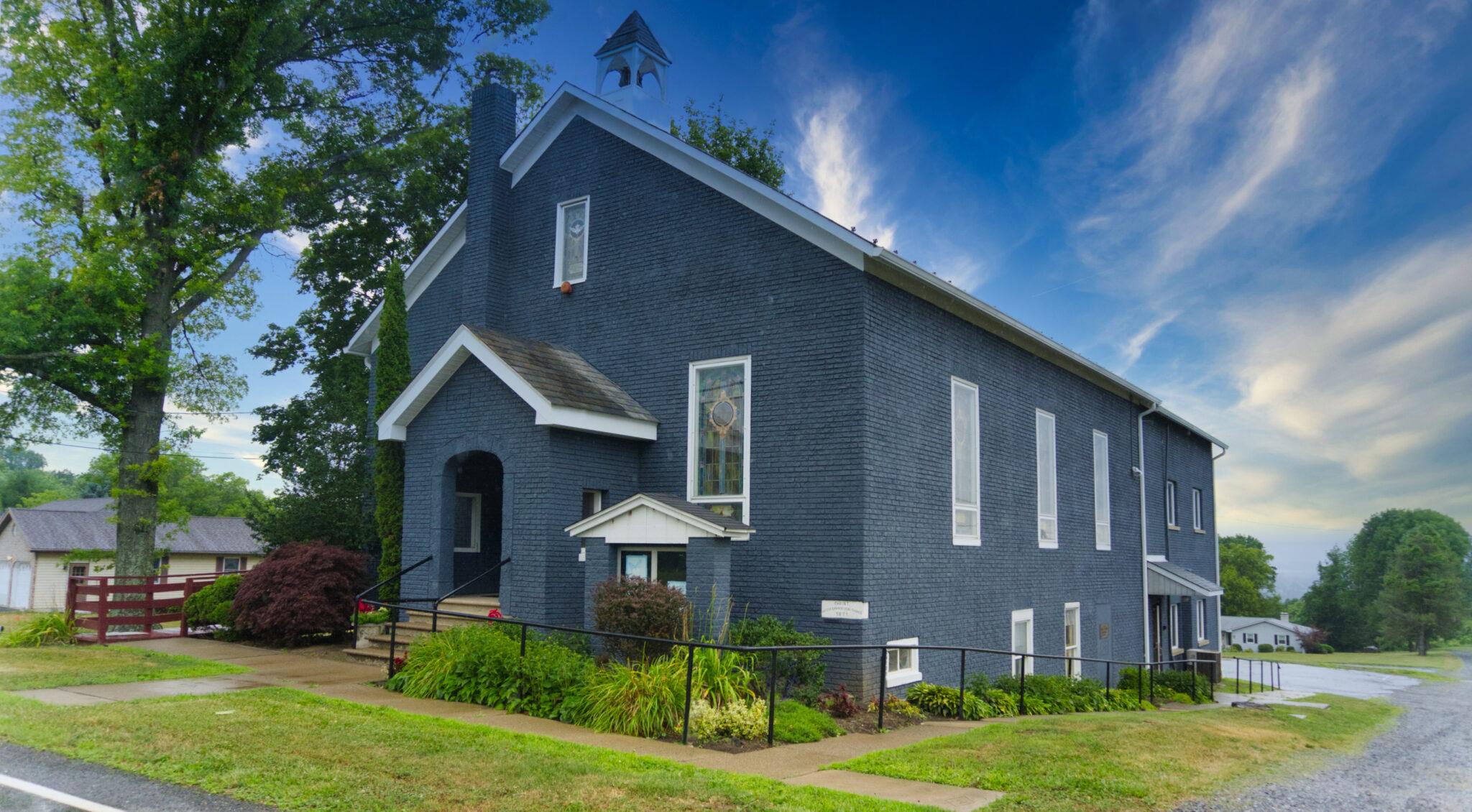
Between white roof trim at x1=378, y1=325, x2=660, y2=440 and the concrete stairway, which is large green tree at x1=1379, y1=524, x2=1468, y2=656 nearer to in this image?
white roof trim at x1=378, y1=325, x2=660, y2=440

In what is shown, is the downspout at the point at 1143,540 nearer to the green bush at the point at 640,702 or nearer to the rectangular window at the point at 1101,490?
the rectangular window at the point at 1101,490

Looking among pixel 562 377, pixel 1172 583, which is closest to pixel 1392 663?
pixel 1172 583

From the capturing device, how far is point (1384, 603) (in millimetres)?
77875

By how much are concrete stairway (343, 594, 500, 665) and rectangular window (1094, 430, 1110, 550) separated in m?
13.5

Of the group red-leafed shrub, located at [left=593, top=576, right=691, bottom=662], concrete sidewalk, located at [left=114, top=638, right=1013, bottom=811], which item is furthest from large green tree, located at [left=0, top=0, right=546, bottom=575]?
red-leafed shrub, located at [left=593, top=576, right=691, bottom=662]

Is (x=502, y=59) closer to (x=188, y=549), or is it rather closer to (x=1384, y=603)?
(x=188, y=549)

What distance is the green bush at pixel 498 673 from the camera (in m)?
10.7

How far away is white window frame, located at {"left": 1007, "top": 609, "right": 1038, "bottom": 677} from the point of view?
16.9 metres

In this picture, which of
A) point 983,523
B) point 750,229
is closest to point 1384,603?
point 983,523

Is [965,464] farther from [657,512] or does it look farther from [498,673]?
[498,673]

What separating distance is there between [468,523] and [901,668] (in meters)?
8.34

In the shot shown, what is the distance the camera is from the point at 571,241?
55.0ft

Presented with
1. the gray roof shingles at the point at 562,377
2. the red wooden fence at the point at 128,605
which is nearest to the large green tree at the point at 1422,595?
the gray roof shingles at the point at 562,377

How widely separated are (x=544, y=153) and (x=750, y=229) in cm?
511
